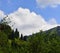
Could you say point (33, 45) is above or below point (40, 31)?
below

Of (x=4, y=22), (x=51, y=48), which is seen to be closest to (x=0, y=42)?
(x=51, y=48)

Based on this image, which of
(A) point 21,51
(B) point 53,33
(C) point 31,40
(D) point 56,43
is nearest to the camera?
(C) point 31,40

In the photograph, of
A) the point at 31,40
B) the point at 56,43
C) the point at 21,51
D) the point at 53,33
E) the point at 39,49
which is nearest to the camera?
the point at 39,49

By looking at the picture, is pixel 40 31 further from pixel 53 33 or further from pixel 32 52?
pixel 53 33

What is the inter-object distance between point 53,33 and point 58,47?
13.6 m

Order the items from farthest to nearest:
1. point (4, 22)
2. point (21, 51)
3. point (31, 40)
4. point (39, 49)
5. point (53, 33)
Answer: point (53, 33), point (21, 51), point (31, 40), point (39, 49), point (4, 22)

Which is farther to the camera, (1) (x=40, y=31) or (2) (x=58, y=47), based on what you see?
(2) (x=58, y=47)

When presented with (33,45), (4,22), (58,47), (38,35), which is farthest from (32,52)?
(4,22)

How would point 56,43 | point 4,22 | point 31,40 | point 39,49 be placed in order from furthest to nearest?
1. point 56,43
2. point 31,40
3. point 39,49
4. point 4,22

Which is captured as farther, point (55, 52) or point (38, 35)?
point (55, 52)

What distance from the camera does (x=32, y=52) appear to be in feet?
155

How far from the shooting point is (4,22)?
2581 centimetres

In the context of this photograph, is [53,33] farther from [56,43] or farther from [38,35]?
[38,35]

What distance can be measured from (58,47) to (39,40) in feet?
43.1
